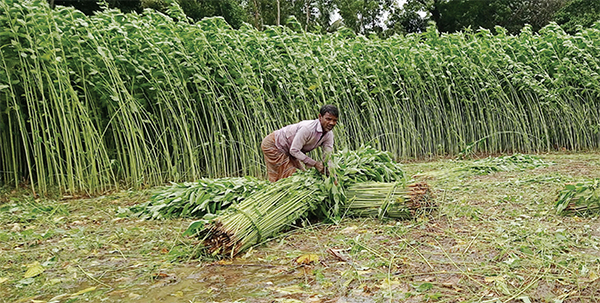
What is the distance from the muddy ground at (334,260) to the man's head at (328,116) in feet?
2.90

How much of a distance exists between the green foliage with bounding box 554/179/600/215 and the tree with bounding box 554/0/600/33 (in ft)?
66.0

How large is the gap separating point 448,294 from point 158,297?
1349mm

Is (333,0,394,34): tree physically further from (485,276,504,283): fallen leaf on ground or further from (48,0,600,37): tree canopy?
(485,276,504,283): fallen leaf on ground

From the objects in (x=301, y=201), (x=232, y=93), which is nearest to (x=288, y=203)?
(x=301, y=201)

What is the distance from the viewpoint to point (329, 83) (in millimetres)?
6746

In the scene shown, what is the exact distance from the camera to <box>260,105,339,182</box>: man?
384 cm

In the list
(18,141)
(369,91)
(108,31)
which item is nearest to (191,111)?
(108,31)

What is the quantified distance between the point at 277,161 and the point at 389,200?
1.49 meters

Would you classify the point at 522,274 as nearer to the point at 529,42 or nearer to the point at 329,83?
the point at 329,83

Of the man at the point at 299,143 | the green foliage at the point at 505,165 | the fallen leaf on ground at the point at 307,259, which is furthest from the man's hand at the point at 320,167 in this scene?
the green foliage at the point at 505,165

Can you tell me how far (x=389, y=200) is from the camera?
330 centimetres

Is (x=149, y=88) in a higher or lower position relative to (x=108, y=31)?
lower

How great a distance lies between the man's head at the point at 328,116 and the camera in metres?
3.78

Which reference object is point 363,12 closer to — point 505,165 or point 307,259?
point 505,165
